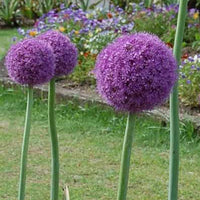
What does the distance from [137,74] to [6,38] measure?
362 inches

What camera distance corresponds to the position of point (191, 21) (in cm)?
820

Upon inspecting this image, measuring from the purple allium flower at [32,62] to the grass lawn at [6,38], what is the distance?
7.09 m

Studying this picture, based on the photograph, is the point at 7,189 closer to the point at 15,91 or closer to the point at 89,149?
the point at 89,149

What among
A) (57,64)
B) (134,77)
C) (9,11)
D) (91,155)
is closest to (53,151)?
(57,64)

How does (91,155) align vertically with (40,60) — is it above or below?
below

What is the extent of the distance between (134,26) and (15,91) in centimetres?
184

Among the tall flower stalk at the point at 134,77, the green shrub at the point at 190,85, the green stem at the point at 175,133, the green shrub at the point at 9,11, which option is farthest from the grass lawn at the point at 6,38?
the tall flower stalk at the point at 134,77

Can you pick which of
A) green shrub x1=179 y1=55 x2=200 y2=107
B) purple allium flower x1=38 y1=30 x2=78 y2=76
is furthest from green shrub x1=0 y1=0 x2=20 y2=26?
purple allium flower x1=38 y1=30 x2=78 y2=76

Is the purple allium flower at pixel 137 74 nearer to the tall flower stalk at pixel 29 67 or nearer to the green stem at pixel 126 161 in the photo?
the green stem at pixel 126 161

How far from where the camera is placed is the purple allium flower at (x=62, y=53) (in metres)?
2.05

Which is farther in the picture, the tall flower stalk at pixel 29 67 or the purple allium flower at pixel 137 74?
the tall flower stalk at pixel 29 67

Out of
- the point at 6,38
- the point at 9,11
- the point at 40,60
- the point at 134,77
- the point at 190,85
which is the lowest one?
the point at 6,38

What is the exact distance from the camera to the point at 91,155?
5.28 meters

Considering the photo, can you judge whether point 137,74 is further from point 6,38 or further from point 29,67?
point 6,38
